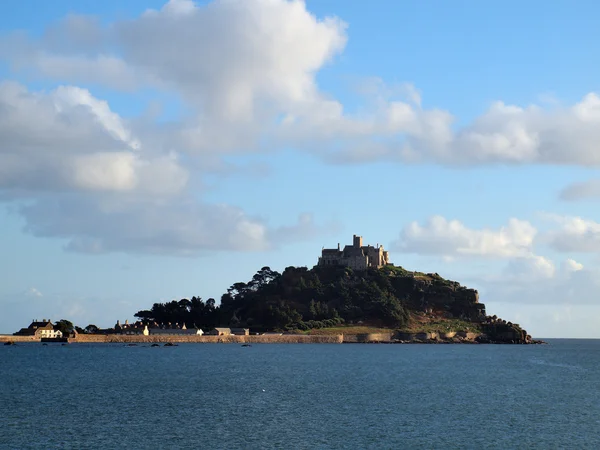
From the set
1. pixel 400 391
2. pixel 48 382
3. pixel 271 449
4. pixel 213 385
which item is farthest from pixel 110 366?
pixel 271 449

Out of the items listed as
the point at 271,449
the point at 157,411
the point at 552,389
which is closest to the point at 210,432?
the point at 271,449

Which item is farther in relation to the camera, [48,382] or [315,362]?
[315,362]

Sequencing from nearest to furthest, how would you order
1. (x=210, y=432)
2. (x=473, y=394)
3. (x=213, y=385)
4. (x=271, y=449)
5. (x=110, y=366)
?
(x=271, y=449)
(x=210, y=432)
(x=473, y=394)
(x=213, y=385)
(x=110, y=366)

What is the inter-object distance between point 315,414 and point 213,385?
26.0 meters

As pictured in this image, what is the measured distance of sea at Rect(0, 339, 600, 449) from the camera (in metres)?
50.7

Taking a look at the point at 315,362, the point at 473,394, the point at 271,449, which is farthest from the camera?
the point at 315,362

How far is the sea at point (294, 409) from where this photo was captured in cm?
5070

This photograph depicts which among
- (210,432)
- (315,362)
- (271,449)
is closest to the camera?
(271,449)

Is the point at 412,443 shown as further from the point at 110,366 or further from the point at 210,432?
the point at 110,366

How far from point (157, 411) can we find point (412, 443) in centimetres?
2259

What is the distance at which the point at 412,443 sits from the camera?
50.1 meters

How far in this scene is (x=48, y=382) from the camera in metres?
89.2

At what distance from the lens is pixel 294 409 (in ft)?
216

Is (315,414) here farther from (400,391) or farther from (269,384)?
(269,384)
